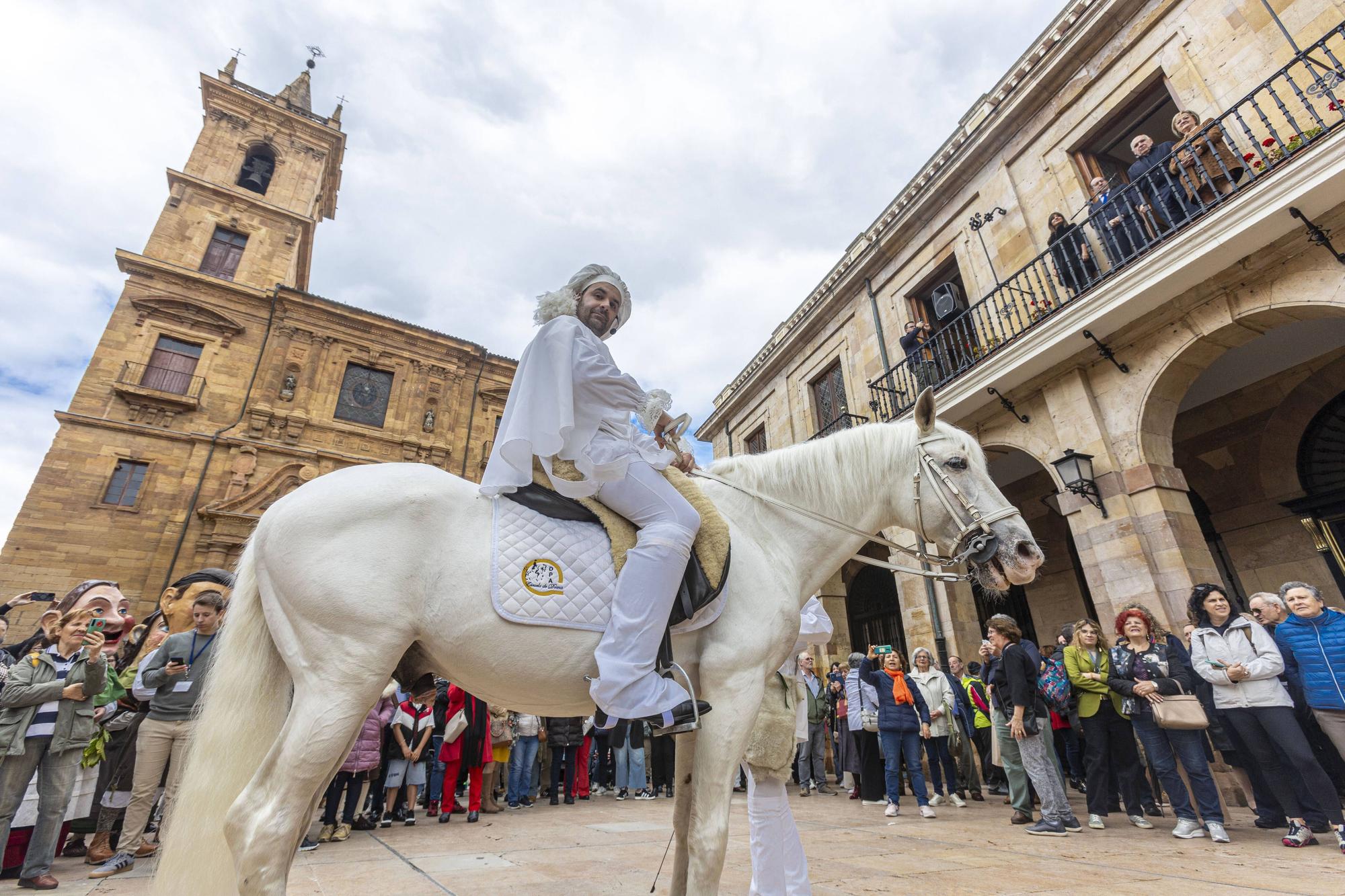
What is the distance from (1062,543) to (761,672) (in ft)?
36.2

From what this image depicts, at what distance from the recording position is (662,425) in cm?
231

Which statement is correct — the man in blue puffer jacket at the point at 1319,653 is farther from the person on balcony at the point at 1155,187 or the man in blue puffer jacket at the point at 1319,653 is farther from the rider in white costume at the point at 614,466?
the rider in white costume at the point at 614,466

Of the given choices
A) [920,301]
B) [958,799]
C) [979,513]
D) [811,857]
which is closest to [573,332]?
[979,513]

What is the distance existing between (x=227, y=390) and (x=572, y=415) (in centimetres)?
2174

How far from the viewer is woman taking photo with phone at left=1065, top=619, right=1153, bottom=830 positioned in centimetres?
520

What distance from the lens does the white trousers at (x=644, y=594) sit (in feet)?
6.01

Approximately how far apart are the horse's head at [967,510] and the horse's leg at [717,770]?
47.6 inches

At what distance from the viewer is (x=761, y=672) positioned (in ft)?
6.93

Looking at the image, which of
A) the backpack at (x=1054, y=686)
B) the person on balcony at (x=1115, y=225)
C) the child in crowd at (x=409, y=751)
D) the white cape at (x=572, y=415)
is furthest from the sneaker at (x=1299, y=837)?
the child in crowd at (x=409, y=751)

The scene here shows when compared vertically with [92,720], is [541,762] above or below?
below

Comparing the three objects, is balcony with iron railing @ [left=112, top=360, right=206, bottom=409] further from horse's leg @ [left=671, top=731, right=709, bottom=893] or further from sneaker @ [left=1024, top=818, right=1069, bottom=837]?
sneaker @ [left=1024, top=818, right=1069, bottom=837]

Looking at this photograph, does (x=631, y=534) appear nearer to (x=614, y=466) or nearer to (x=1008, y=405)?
(x=614, y=466)

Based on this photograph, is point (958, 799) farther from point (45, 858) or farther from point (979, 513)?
point (45, 858)

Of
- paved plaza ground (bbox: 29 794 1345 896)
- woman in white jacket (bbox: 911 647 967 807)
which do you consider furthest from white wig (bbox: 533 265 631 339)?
woman in white jacket (bbox: 911 647 967 807)
